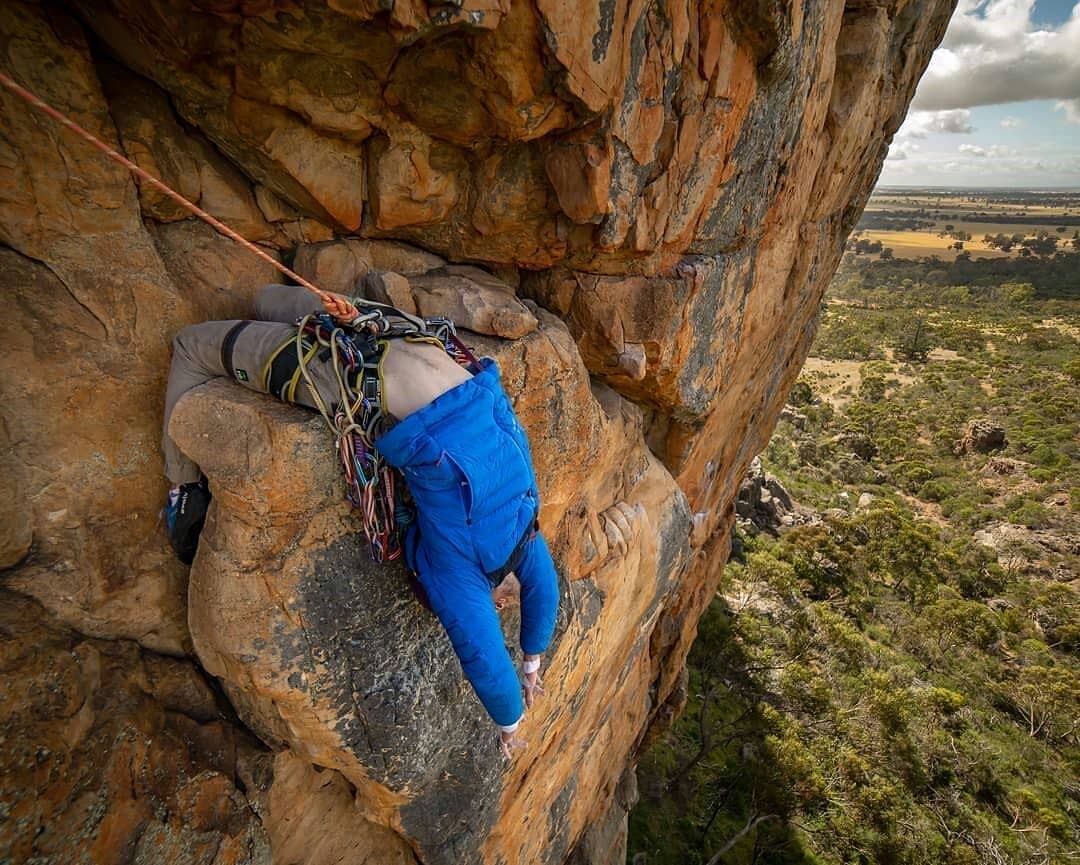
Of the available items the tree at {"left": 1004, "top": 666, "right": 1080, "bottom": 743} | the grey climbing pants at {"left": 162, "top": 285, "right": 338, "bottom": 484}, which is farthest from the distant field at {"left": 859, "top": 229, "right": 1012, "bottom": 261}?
the grey climbing pants at {"left": 162, "top": 285, "right": 338, "bottom": 484}

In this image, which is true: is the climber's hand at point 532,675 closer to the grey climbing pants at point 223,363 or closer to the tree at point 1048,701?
the grey climbing pants at point 223,363

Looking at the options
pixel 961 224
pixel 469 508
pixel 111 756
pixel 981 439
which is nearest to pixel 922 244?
pixel 961 224

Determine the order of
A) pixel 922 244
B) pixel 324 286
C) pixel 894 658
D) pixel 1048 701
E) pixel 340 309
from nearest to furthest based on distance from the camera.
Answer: pixel 340 309 → pixel 324 286 → pixel 1048 701 → pixel 894 658 → pixel 922 244

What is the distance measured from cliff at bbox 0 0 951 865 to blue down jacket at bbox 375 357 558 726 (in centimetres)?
49

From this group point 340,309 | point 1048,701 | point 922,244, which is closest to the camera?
point 340,309

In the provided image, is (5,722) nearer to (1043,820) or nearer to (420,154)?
(420,154)

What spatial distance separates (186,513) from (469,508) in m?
1.64

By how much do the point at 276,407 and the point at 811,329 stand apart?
33.2ft

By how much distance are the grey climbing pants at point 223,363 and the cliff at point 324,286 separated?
0.46 feet

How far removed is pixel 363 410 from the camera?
300 cm

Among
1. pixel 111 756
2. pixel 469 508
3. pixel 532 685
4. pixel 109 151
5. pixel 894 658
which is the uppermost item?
pixel 109 151

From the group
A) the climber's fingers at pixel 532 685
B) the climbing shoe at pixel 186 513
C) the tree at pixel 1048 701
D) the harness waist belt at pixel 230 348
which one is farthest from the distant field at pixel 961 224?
the climbing shoe at pixel 186 513

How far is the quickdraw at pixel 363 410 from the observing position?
117 inches

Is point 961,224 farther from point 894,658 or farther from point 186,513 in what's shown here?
point 186,513
